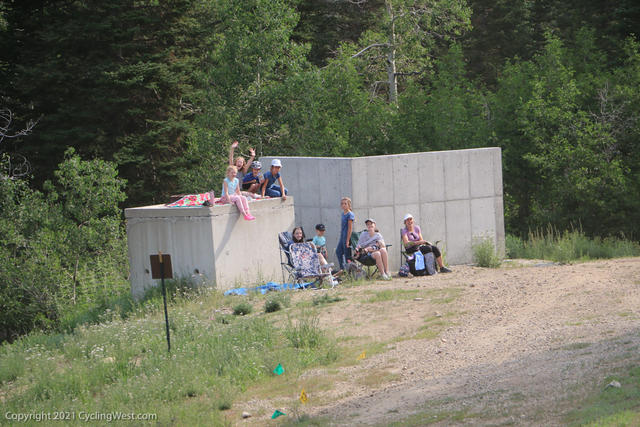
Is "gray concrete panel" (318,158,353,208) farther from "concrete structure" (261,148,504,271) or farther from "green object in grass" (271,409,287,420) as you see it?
"green object in grass" (271,409,287,420)

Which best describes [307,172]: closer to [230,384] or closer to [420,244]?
[420,244]

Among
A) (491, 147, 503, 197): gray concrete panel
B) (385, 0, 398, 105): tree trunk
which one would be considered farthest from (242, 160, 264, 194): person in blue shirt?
(385, 0, 398, 105): tree trunk

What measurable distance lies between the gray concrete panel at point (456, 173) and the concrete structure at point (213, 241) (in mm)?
3180

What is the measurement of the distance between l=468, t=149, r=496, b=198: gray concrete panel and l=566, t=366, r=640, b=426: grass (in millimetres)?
9228

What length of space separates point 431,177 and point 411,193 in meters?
0.54

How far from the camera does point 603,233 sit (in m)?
24.1

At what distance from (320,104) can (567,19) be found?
508 inches

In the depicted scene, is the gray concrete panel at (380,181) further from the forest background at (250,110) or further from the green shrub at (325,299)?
the forest background at (250,110)

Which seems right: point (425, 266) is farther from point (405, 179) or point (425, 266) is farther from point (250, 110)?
point (250, 110)

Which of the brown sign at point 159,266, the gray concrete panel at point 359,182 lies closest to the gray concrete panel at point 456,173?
the gray concrete panel at point 359,182

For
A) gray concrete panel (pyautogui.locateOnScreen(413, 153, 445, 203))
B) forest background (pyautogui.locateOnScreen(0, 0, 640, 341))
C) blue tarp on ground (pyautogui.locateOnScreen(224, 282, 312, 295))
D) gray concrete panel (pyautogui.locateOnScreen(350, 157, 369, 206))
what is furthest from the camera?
forest background (pyautogui.locateOnScreen(0, 0, 640, 341))

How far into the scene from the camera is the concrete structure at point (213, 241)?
14.1 m

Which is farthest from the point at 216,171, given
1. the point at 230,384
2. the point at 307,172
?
the point at 230,384

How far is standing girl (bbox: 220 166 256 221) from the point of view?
14.4 m
